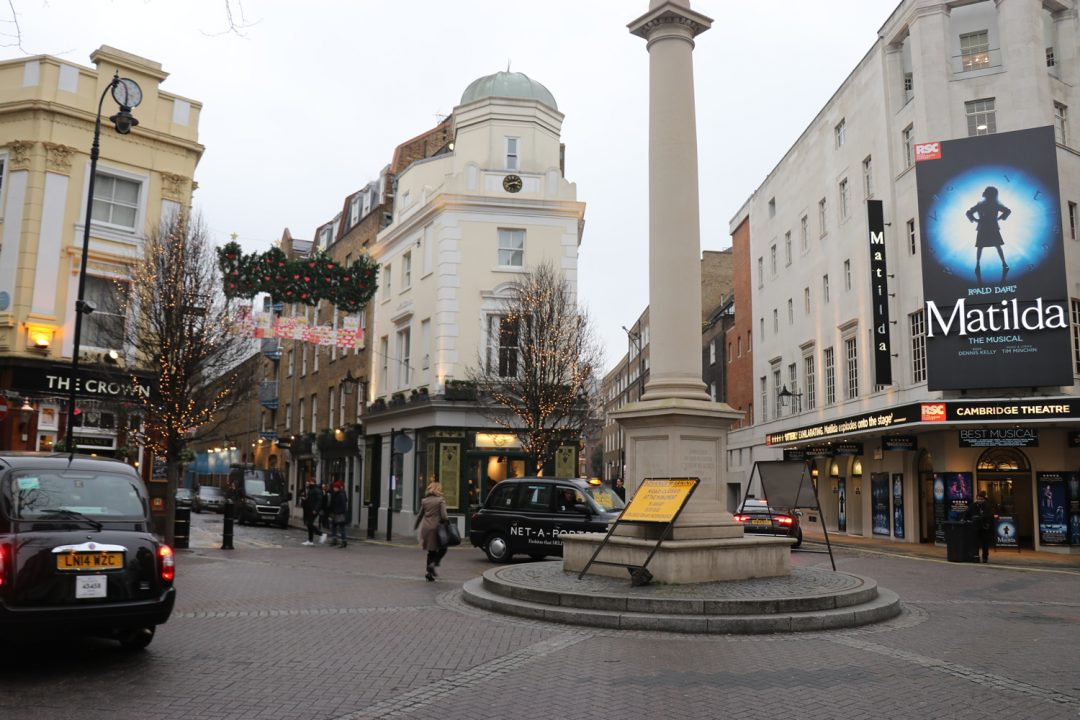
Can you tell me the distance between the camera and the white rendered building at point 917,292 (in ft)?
80.8

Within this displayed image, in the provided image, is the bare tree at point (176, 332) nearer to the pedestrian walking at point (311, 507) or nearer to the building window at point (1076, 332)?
the pedestrian walking at point (311, 507)

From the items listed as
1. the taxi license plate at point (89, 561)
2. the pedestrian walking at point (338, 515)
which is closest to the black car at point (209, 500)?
the pedestrian walking at point (338, 515)

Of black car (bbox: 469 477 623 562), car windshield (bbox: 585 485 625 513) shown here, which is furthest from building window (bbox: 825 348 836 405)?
car windshield (bbox: 585 485 625 513)

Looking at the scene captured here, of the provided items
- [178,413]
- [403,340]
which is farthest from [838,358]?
[178,413]

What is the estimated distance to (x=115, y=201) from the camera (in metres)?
24.0

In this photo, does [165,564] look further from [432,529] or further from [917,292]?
[917,292]

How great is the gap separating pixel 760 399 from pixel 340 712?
39181 mm

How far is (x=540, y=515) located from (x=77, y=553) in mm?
11734

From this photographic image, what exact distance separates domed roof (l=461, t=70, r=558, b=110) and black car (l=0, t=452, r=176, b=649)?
24.9 metres

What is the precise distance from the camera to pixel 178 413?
21.2 metres

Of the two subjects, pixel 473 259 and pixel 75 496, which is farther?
pixel 473 259

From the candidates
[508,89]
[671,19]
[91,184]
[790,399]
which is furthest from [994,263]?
[91,184]

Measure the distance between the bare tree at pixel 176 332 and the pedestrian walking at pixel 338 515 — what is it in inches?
160

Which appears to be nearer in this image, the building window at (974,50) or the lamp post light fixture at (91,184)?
the lamp post light fixture at (91,184)
